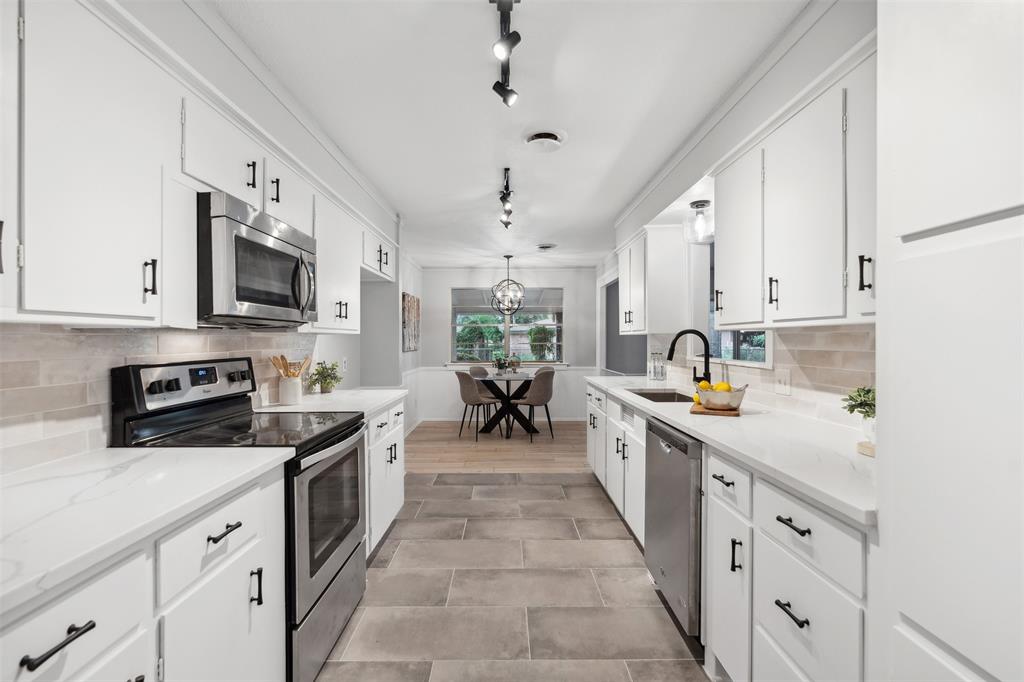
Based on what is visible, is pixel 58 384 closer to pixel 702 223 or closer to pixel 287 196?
pixel 287 196

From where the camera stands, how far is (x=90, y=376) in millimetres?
1530

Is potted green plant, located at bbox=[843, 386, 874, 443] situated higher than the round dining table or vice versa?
potted green plant, located at bbox=[843, 386, 874, 443]

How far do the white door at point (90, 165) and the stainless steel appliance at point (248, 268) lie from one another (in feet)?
0.66

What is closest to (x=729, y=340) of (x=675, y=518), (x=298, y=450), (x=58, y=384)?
(x=675, y=518)

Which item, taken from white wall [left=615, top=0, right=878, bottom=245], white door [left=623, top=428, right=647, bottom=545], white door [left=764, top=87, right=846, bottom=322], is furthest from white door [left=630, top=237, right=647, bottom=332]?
white door [left=764, top=87, right=846, bottom=322]

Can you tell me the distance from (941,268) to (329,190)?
2.85 meters

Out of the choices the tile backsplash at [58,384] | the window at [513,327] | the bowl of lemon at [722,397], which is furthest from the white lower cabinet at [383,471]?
the window at [513,327]

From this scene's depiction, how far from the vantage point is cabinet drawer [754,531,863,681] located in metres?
1.08

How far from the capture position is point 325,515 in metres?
1.89

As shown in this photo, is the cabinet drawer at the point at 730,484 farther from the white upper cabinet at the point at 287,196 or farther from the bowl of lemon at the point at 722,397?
the white upper cabinet at the point at 287,196

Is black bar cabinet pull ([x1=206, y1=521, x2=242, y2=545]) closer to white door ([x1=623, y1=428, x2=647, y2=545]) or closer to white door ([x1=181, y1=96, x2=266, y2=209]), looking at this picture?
white door ([x1=181, y1=96, x2=266, y2=209])

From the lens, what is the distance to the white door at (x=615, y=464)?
10.2 feet

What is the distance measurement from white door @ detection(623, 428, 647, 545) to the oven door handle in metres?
1.52

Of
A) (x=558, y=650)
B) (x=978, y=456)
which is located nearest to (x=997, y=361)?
(x=978, y=456)
